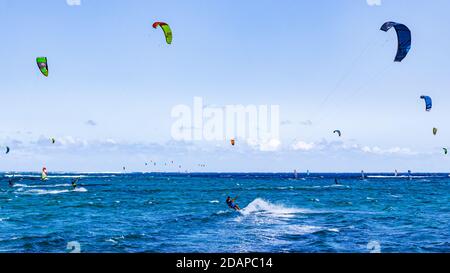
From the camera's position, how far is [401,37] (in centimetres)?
1662

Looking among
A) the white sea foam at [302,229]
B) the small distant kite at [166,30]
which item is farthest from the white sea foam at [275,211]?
the small distant kite at [166,30]

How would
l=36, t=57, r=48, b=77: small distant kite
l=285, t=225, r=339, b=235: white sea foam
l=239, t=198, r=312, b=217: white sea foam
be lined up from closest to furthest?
1. l=36, t=57, r=48, b=77: small distant kite
2. l=285, t=225, r=339, b=235: white sea foam
3. l=239, t=198, r=312, b=217: white sea foam

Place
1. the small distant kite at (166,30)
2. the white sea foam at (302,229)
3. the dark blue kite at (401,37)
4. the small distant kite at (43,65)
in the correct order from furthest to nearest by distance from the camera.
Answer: the white sea foam at (302,229)
the small distant kite at (43,65)
the small distant kite at (166,30)
the dark blue kite at (401,37)

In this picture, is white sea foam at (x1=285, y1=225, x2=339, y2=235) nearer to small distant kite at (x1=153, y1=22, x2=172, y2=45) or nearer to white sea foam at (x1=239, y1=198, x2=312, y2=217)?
white sea foam at (x1=239, y1=198, x2=312, y2=217)

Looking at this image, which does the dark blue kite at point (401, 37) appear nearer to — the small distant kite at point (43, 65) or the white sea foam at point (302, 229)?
the white sea foam at point (302, 229)

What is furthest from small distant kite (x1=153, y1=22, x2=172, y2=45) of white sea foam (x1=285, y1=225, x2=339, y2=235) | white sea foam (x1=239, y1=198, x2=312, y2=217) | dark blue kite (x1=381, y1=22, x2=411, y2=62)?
white sea foam (x1=239, y1=198, x2=312, y2=217)

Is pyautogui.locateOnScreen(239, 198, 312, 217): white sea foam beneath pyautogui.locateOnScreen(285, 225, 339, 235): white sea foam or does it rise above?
beneath

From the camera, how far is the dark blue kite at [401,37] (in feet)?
52.6

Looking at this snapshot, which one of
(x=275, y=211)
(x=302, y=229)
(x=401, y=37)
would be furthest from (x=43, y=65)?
(x=275, y=211)

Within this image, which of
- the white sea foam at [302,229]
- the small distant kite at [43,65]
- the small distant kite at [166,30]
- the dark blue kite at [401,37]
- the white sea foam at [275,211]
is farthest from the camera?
the white sea foam at [275,211]

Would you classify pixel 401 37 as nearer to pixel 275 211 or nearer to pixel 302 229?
pixel 302 229

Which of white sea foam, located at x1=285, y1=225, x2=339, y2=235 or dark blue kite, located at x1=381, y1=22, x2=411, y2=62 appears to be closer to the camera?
dark blue kite, located at x1=381, y1=22, x2=411, y2=62

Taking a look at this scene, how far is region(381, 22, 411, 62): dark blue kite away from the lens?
16031mm
